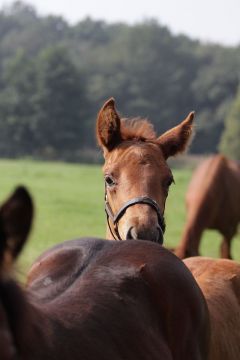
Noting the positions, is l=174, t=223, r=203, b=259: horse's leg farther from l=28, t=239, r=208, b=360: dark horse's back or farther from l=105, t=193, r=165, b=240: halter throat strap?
l=28, t=239, r=208, b=360: dark horse's back

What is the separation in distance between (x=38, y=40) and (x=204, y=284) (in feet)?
346

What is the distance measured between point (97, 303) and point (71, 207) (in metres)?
21.1

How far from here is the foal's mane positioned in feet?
17.1

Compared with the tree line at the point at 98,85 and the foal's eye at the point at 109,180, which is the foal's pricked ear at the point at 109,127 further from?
the tree line at the point at 98,85

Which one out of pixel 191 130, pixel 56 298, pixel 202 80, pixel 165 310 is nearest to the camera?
pixel 56 298

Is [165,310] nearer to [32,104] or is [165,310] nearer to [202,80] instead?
[32,104]

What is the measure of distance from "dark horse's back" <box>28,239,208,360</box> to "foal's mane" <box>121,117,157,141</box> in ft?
5.45

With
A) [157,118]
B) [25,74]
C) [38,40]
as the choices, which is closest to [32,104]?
[25,74]

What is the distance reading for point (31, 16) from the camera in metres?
136

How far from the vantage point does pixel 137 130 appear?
5258 mm

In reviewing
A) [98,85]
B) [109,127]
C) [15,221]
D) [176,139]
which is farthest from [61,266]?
[98,85]

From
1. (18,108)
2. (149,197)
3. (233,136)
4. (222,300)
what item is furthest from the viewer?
(18,108)

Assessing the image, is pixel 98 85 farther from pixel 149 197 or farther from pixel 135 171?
pixel 149 197

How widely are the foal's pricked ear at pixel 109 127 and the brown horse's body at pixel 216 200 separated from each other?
5.51m
